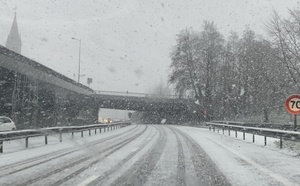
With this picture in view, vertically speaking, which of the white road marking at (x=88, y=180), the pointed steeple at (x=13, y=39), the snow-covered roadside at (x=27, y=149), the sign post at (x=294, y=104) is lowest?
the white road marking at (x=88, y=180)

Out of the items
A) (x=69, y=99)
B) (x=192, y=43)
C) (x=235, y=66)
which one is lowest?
(x=69, y=99)

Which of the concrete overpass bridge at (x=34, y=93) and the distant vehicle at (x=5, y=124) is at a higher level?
the concrete overpass bridge at (x=34, y=93)

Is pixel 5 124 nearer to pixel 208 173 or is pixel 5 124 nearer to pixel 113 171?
pixel 113 171

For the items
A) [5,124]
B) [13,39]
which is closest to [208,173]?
[5,124]

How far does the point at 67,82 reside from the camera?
42.9 m

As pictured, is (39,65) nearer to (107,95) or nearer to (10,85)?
(10,85)

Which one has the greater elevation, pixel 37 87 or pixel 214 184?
pixel 37 87

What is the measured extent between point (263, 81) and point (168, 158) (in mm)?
35307

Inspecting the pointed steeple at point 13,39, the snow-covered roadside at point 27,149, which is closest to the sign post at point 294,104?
the snow-covered roadside at point 27,149

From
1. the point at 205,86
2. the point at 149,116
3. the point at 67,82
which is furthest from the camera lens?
the point at 149,116

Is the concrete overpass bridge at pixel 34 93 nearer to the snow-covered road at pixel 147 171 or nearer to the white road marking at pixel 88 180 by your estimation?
the snow-covered road at pixel 147 171

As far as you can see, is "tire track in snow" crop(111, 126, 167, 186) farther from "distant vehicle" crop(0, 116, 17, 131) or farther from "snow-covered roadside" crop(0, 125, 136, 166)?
"distant vehicle" crop(0, 116, 17, 131)

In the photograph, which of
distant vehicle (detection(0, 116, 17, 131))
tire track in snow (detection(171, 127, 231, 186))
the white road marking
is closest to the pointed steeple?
distant vehicle (detection(0, 116, 17, 131))

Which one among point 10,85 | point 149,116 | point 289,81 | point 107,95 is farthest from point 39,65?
→ point 149,116
